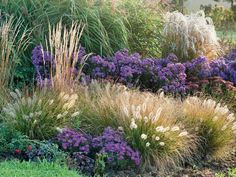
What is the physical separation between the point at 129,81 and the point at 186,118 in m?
1.69

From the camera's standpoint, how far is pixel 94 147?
5688mm

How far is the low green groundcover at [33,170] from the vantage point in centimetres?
451

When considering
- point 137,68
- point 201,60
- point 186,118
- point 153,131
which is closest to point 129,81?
point 137,68

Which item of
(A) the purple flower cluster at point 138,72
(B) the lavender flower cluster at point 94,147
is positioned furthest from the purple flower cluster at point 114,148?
(A) the purple flower cluster at point 138,72

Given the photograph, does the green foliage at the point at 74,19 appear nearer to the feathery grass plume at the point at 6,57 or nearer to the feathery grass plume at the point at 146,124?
the feathery grass plume at the point at 6,57

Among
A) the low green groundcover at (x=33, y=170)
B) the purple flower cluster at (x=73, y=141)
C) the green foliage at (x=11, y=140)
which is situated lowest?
the green foliage at (x=11, y=140)

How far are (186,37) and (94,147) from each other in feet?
12.7

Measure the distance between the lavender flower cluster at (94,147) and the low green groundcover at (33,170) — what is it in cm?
58

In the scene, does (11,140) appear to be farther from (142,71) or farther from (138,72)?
(142,71)

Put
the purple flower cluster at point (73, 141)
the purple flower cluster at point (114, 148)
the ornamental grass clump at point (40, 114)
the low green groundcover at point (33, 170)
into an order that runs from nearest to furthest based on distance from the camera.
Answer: the low green groundcover at point (33, 170) → the purple flower cluster at point (114, 148) → the purple flower cluster at point (73, 141) → the ornamental grass clump at point (40, 114)

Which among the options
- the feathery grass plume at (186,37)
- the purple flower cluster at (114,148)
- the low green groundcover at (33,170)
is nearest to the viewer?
the low green groundcover at (33,170)

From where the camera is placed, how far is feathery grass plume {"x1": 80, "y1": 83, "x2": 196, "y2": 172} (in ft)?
18.8

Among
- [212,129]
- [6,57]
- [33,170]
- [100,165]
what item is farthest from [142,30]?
[33,170]

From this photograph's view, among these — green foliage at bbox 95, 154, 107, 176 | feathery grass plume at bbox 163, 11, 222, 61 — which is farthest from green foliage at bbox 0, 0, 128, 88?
green foliage at bbox 95, 154, 107, 176
